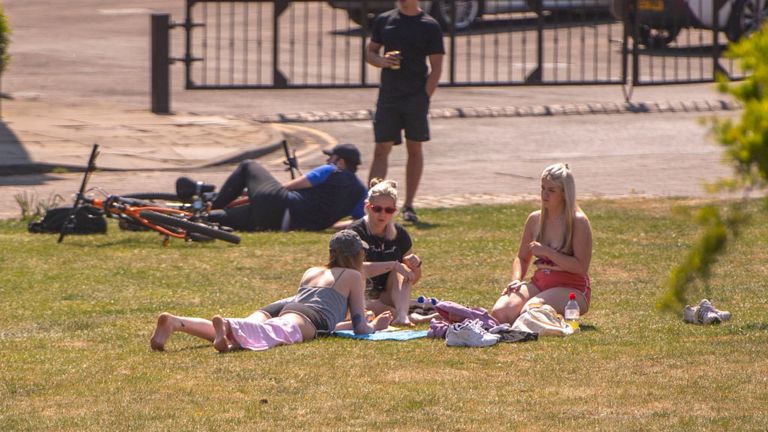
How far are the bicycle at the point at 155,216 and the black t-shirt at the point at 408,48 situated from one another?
2180 millimetres

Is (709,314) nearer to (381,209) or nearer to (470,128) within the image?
(381,209)

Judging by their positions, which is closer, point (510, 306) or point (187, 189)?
point (510, 306)

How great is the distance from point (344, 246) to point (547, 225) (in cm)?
132

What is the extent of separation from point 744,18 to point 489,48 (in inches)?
191

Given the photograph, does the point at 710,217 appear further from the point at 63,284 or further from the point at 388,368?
the point at 63,284

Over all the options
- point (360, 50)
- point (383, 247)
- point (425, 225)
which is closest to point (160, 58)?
point (425, 225)

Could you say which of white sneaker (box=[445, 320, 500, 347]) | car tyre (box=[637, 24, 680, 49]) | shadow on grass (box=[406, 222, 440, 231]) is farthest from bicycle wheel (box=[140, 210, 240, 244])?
car tyre (box=[637, 24, 680, 49])

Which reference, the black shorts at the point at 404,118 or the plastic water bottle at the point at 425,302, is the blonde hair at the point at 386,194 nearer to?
the plastic water bottle at the point at 425,302

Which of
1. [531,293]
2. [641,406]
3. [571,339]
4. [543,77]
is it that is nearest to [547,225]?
[531,293]

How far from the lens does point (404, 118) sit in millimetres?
13523

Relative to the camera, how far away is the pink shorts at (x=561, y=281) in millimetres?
9023

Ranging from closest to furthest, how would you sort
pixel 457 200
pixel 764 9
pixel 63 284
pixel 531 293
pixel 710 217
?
pixel 710 217 → pixel 531 293 → pixel 63 284 → pixel 457 200 → pixel 764 9

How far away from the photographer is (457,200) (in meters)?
14.8

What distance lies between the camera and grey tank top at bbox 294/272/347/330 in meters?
8.52
